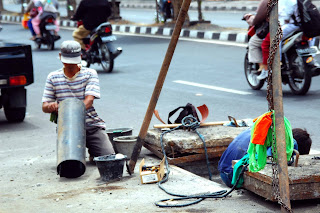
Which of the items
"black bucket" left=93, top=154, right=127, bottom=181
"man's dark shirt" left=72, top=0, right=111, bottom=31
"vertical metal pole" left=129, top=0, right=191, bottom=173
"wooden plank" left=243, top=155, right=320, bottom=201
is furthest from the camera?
"man's dark shirt" left=72, top=0, right=111, bottom=31

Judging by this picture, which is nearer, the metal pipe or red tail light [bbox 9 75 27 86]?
the metal pipe

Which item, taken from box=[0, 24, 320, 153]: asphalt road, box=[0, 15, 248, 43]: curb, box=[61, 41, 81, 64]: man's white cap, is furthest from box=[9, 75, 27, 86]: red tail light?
box=[0, 15, 248, 43]: curb

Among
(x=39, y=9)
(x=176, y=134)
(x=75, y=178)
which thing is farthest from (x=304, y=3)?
(x=39, y=9)

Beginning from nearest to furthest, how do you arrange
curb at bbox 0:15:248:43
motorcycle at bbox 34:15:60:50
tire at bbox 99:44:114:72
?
tire at bbox 99:44:114:72 → curb at bbox 0:15:248:43 → motorcycle at bbox 34:15:60:50

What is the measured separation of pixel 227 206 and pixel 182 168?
1.29m

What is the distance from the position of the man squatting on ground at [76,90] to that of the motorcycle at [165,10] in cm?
1493

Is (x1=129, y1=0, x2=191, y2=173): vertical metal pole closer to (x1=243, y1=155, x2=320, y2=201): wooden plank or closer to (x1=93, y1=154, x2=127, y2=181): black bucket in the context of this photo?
(x1=93, y1=154, x2=127, y2=181): black bucket

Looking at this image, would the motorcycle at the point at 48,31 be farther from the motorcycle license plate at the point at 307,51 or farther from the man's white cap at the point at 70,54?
the man's white cap at the point at 70,54

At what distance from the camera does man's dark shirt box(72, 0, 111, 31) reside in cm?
1249

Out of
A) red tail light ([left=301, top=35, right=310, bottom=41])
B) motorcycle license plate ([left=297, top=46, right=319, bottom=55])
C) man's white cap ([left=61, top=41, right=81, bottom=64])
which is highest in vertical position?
man's white cap ([left=61, top=41, right=81, bottom=64])

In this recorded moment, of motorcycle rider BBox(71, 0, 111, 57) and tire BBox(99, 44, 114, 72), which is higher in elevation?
motorcycle rider BBox(71, 0, 111, 57)

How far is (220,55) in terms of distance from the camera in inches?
549

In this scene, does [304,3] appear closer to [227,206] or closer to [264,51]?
[264,51]

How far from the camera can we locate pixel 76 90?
5.99m
